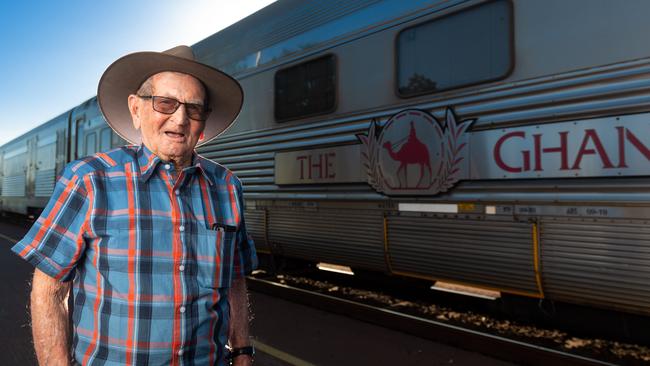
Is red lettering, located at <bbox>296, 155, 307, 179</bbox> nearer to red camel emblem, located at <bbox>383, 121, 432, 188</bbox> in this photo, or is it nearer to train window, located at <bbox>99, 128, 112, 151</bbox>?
red camel emblem, located at <bbox>383, 121, 432, 188</bbox>

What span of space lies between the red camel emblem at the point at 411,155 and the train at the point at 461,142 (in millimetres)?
10

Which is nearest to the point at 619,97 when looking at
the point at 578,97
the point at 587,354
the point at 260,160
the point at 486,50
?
the point at 578,97

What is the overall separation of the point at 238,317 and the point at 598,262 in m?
2.52

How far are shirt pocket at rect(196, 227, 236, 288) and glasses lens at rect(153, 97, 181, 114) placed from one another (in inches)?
14.8

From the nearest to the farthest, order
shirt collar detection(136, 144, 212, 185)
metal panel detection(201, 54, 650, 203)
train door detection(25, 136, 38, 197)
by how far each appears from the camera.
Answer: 1. shirt collar detection(136, 144, 212, 185)
2. metal panel detection(201, 54, 650, 203)
3. train door detection(25, 136, 38, 197)

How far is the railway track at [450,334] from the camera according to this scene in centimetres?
307

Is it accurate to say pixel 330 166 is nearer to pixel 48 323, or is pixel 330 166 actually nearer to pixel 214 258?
pixel 214 258

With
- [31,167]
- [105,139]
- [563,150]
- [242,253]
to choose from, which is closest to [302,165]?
[563,150]

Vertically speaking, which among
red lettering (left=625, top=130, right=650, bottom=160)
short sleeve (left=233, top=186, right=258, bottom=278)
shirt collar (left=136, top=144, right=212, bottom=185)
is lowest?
short sleeve (left=233, top=186, right=258, bottom=278)

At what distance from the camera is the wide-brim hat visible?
1.34 metres

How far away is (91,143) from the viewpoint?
952 cm

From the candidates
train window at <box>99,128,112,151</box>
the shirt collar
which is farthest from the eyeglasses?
train window at <box>99,128,112,151</box>

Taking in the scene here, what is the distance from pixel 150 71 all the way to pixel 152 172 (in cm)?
34

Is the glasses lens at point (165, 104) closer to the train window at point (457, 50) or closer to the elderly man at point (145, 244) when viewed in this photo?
the elderly man at point (145, 244)
